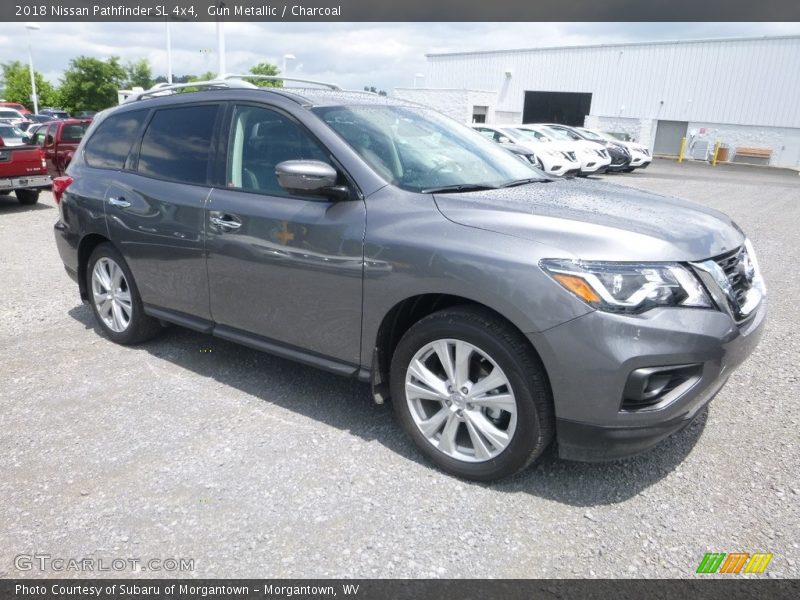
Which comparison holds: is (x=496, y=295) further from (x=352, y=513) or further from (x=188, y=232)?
(x=188, y=232)

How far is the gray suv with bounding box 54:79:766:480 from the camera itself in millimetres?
2568

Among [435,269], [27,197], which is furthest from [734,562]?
[27,197]

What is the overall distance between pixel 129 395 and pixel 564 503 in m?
2.66

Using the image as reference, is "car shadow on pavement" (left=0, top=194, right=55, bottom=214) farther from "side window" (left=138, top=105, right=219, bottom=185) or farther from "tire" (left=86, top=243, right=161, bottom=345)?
"side window" (left=138, top=105, right=219, bottom=185)

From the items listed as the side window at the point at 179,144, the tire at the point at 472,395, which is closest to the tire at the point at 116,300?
the side window at the point at 179,144

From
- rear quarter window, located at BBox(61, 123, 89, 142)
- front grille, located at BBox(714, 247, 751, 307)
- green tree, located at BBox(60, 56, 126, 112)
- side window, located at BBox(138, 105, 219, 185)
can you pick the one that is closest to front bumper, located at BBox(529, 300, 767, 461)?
front grille, located at BBox(714, 247, 751, 307)

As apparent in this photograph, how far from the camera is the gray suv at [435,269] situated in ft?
8.43

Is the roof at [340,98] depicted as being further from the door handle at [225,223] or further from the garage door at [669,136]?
the garage door at [669,136]

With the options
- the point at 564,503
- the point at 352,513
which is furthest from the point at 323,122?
the point at 564,503

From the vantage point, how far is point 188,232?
385cm

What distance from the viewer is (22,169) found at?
456 inches

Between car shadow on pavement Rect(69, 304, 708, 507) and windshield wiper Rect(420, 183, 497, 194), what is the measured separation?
4.38 feet

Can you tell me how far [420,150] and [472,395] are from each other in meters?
1.49

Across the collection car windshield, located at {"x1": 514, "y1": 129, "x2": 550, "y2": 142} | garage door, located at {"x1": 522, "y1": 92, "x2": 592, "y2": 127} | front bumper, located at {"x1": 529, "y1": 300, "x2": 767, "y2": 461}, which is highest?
garage door, located at {"x1": 522, "y1": 92, "x2": 592, "y2": 127}
